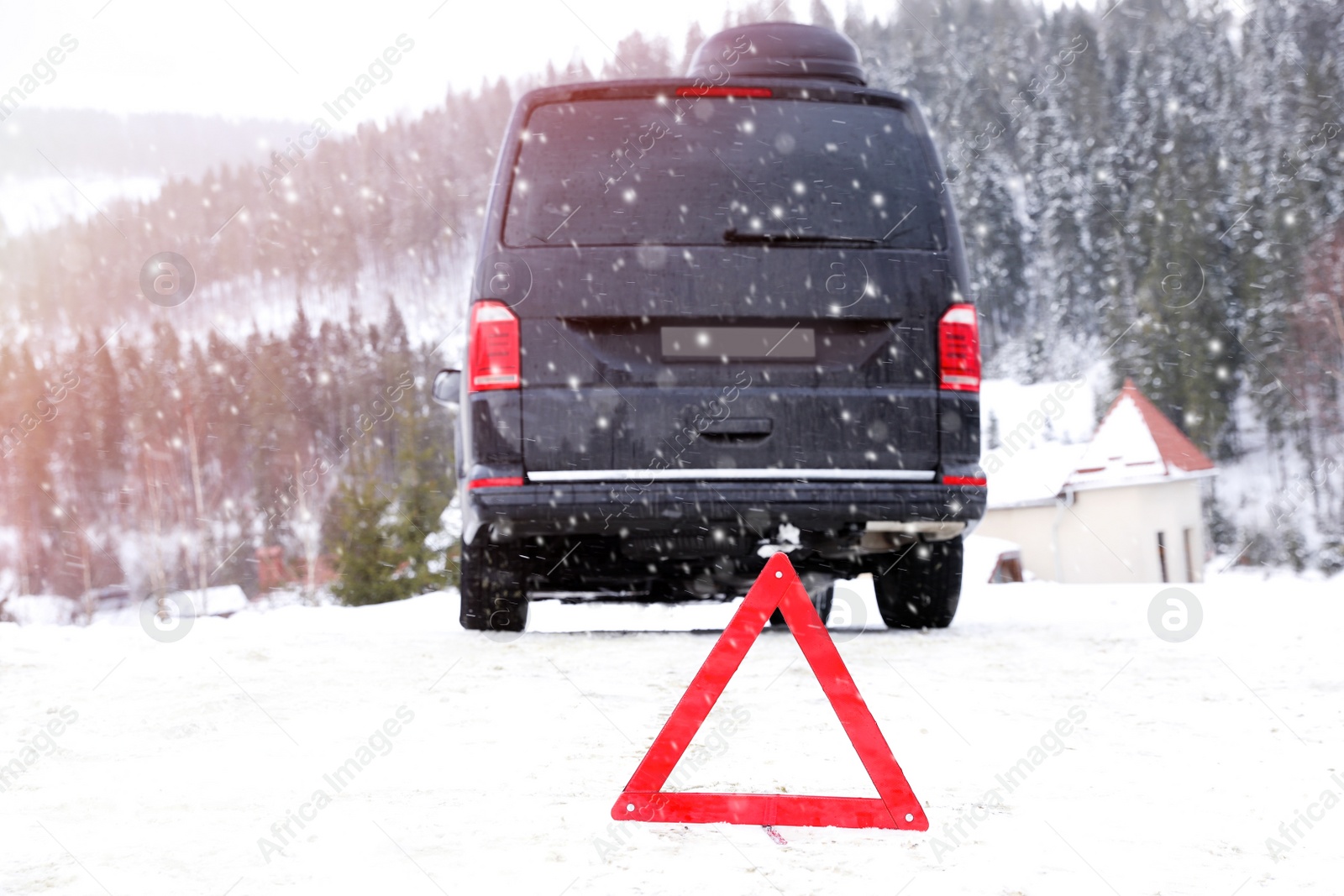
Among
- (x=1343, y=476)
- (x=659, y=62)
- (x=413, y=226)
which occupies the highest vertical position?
(x=659, y=62)

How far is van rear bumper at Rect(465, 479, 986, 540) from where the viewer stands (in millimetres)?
4078

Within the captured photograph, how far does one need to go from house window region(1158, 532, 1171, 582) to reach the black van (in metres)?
31.3

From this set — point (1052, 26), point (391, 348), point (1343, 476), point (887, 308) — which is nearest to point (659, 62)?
point (391, 348)

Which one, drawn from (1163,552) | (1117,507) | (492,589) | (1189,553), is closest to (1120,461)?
(1117,507)

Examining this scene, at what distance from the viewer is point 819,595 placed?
6.34 m

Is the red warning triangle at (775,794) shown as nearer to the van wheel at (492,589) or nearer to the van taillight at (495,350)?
the van taillight at (495,350)

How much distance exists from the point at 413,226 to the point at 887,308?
104 meters

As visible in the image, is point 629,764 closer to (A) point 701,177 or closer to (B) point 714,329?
(B) point 714,329

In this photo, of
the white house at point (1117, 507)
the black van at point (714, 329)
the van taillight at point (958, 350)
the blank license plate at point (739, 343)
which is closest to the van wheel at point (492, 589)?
the black van at point (714, 329)

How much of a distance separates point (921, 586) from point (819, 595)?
104cm

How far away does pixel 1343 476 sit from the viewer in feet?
160

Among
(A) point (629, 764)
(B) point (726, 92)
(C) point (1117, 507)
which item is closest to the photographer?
(A) point (629, 764)

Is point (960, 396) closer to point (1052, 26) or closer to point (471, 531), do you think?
point (471, 531)

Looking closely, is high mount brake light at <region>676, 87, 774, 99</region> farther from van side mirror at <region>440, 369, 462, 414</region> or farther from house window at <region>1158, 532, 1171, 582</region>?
house window at <region>1158, 532, 1171, 582</region>
